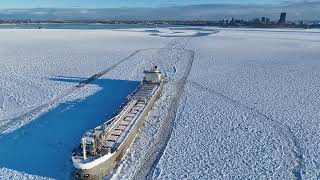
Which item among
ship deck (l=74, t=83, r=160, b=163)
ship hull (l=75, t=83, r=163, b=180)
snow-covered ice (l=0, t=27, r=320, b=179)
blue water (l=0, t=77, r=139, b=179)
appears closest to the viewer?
ship hull (l=75, t=83, r=163, b=180)

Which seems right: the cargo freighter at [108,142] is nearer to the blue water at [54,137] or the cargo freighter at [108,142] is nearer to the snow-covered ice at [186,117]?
the snow-covered ice at [186,117]

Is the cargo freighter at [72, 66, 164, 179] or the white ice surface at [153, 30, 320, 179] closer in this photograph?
the cargo freighter at [72, 66, 164, 179]

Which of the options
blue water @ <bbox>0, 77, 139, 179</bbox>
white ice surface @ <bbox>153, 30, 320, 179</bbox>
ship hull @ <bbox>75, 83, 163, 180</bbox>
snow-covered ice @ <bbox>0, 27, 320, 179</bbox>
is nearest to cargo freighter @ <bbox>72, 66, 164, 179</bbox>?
ship hull @ <bbox>75, 83, 163, 180</bbox>

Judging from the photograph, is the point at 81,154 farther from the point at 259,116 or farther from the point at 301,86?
the point at 301,86

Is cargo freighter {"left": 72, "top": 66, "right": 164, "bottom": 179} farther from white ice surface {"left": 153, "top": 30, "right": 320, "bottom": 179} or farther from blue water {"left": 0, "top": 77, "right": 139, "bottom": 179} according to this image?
white ice surface {"left": 153, "top": 30, "right": 320, "bottom": 179}

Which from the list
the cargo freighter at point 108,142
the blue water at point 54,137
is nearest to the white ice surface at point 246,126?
the cargo freighter at point 108,142

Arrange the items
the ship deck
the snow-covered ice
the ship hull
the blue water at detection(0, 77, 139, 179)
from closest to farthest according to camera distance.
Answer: the ship hull, the ship deck, the blue water at detection(0, 77, 139, 179), the snow-covered ice

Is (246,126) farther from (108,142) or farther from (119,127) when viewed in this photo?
(108,142)
